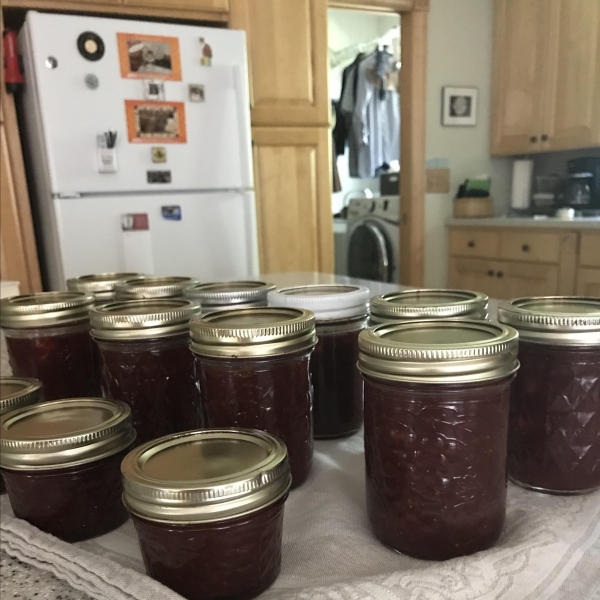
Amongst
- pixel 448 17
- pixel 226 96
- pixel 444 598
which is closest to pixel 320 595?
pixel 444 598

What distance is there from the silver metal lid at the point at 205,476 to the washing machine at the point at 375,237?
9.71 feet

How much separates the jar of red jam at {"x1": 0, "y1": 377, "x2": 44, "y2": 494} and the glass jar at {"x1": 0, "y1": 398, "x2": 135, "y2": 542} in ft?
0.18

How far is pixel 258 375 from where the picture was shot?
0.46 meters

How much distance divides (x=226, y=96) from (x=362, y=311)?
181cm

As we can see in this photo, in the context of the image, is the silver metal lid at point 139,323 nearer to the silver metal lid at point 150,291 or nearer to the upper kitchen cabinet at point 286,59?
the silver metal lid at point 150,291

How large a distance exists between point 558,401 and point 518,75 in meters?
3.01

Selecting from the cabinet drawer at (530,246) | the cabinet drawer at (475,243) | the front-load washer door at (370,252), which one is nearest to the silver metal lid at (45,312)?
the cabinet drawer at (530,246)

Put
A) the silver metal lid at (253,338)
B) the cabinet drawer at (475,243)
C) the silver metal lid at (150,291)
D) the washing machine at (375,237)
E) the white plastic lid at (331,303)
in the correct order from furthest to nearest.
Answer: the washing machine at (375,237), the cabinet drawer at (475,243), the silver metal lid at (150,291), the white plastic lid at (331,303), the silver metal lid at (253,338)

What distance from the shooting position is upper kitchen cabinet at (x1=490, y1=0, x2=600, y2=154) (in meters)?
2.59

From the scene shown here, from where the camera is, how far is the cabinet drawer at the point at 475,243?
112 inches

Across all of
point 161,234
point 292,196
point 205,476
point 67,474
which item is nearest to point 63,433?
point 67,474

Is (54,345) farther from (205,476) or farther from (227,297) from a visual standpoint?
(205,476)

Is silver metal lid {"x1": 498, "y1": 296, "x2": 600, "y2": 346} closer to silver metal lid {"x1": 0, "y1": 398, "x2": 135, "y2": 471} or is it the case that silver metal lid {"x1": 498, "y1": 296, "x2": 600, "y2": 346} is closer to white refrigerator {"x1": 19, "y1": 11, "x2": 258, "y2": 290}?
silver metal lid {"x1": 0, "y1": 398, "x2": 135, "y2": 471}

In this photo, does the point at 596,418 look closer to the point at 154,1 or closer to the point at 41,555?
the point at 41,555
